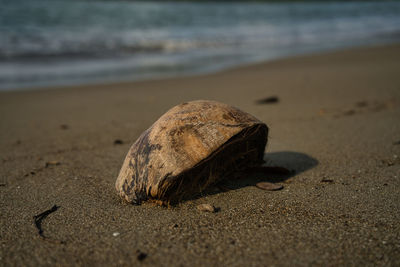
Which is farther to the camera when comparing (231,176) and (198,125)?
(231,176)

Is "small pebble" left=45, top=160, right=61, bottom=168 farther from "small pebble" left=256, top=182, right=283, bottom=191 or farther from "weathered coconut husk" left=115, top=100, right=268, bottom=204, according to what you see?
"small pebble" left=256, top=182, right=283, bottom=191

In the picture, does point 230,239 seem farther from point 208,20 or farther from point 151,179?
point 208,20

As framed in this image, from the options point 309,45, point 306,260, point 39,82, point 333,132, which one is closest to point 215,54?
point 309,45

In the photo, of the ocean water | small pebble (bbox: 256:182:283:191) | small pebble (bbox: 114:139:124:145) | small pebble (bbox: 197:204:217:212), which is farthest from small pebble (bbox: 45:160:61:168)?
the ocean water

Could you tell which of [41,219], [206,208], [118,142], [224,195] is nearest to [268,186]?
[224,195]

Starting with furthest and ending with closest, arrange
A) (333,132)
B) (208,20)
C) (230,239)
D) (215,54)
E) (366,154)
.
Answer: (208,20), (215,54), (333,132), (366,154), (230,239)

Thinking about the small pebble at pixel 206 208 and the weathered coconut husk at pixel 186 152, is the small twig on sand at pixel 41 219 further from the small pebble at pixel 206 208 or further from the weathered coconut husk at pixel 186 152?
the small pebble at pixel 206 208

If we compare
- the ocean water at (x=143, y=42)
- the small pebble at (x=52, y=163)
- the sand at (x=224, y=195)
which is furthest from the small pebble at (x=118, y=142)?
the ocean water at (x=143, y=42)
